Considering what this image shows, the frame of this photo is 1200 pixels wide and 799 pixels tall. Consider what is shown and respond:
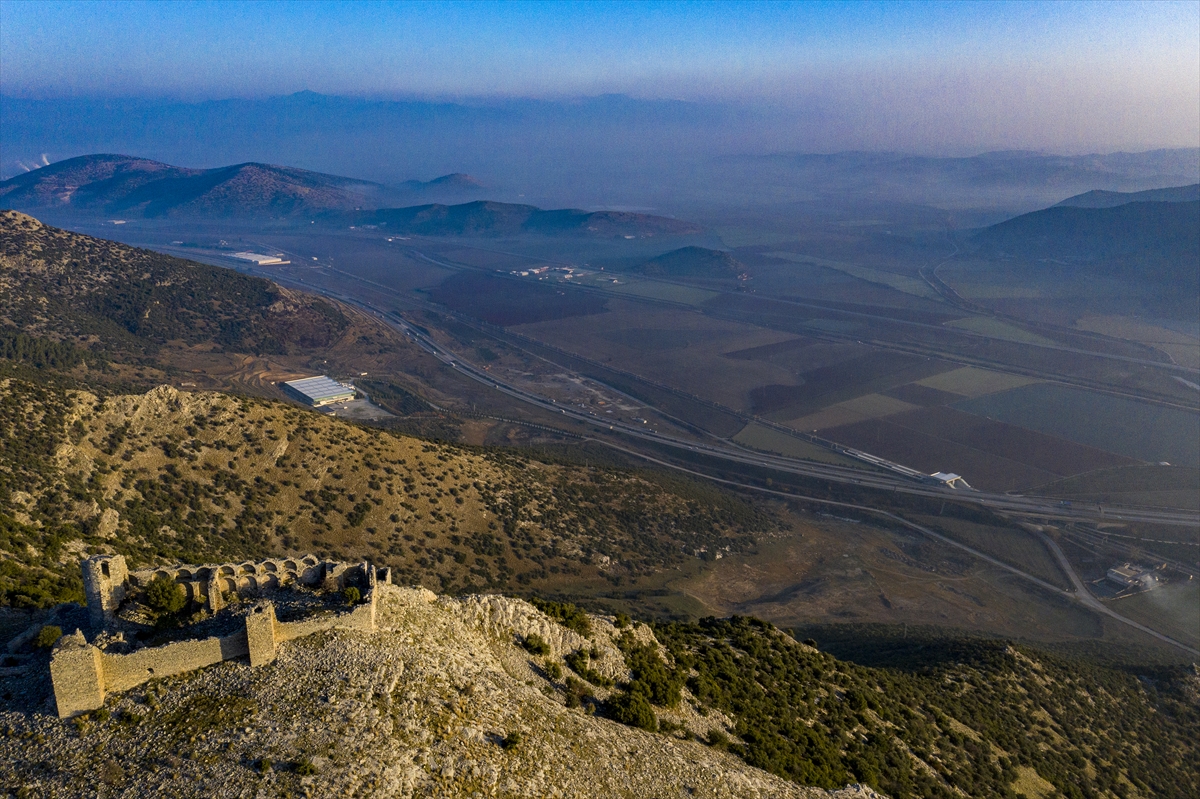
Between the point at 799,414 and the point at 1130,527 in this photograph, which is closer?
the point at 1130,527

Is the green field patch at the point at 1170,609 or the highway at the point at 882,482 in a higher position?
the highway at the point at 882,482

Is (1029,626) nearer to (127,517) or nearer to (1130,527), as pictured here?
(1130,527)

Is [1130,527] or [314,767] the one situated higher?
[314,767]

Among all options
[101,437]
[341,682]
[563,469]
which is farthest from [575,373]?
[341,682]

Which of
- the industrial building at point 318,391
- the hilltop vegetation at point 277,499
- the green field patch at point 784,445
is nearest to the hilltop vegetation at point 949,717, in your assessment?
the hilltop vegetation at point 277,499

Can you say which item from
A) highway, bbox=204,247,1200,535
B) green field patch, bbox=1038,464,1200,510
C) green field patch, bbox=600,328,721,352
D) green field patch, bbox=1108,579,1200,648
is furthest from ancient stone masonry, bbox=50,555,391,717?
green field patch, bbox=600,328,721,352

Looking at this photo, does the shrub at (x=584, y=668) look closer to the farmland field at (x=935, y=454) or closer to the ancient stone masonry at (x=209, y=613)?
the ancient stone masonry at (x=209, y=613)
